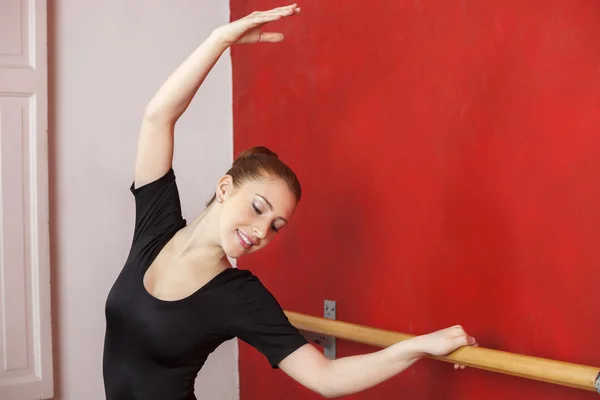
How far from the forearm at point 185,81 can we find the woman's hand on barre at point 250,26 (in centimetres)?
2

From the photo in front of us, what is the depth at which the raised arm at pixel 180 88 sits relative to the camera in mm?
1474

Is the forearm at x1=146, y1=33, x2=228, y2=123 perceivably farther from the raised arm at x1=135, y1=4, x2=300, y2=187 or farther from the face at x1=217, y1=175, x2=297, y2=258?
the face at x1=217, y1=175, x2=297, y2=258

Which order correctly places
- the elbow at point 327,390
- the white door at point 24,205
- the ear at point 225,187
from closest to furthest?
the elbow at point 327,390
the ear at point 225,187
the white door at point 24,205

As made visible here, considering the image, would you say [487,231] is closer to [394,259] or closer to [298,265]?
[394,259]

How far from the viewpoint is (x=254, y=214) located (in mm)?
1472

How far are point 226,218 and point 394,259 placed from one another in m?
0.55


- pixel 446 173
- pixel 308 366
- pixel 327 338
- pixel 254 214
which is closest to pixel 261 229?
pixel 254 214

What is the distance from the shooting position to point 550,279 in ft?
4.93

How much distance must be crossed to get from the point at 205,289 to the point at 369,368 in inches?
15.4

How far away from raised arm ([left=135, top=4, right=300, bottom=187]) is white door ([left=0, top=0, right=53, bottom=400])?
0.57 meters

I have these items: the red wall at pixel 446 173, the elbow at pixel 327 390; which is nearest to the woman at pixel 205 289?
the elbow at pixel 327 390

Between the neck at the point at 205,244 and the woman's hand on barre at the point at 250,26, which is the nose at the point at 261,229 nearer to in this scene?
the neck at the point at 205,244

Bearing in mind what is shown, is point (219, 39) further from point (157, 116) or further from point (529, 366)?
point (529, 366)

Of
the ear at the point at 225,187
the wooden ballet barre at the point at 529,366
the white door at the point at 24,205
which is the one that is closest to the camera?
the wooden ballet barre at the point at 529,366
